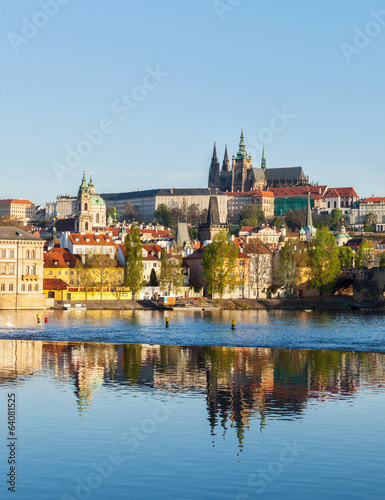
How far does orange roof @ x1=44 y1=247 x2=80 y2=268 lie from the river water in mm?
56189

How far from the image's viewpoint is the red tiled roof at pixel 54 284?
302 ft

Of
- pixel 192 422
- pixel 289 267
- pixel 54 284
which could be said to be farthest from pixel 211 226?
pixel 192 422

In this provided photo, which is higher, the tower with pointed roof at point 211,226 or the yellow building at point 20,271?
the tower with pointed roof at point 211,226

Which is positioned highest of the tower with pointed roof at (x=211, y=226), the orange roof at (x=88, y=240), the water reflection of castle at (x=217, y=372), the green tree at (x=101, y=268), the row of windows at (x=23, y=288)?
the tower with pointed roof at (x=211, y=226)

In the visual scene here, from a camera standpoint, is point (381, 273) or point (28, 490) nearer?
point (28, 490)

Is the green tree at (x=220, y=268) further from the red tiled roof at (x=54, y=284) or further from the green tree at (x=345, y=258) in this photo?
the green tree at (x=345, y=258)

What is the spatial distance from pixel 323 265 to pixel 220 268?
1590cm

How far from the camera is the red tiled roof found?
9216cm

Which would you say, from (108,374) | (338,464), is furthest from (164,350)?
(338,464)

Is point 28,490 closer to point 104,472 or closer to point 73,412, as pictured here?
point 104,472

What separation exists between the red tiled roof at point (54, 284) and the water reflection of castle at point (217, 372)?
4471 cm

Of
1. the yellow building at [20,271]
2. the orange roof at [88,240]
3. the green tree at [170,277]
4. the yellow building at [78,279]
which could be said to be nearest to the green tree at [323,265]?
the green tree at [170,277]

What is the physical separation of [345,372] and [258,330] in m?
26.5

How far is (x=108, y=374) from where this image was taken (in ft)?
110
